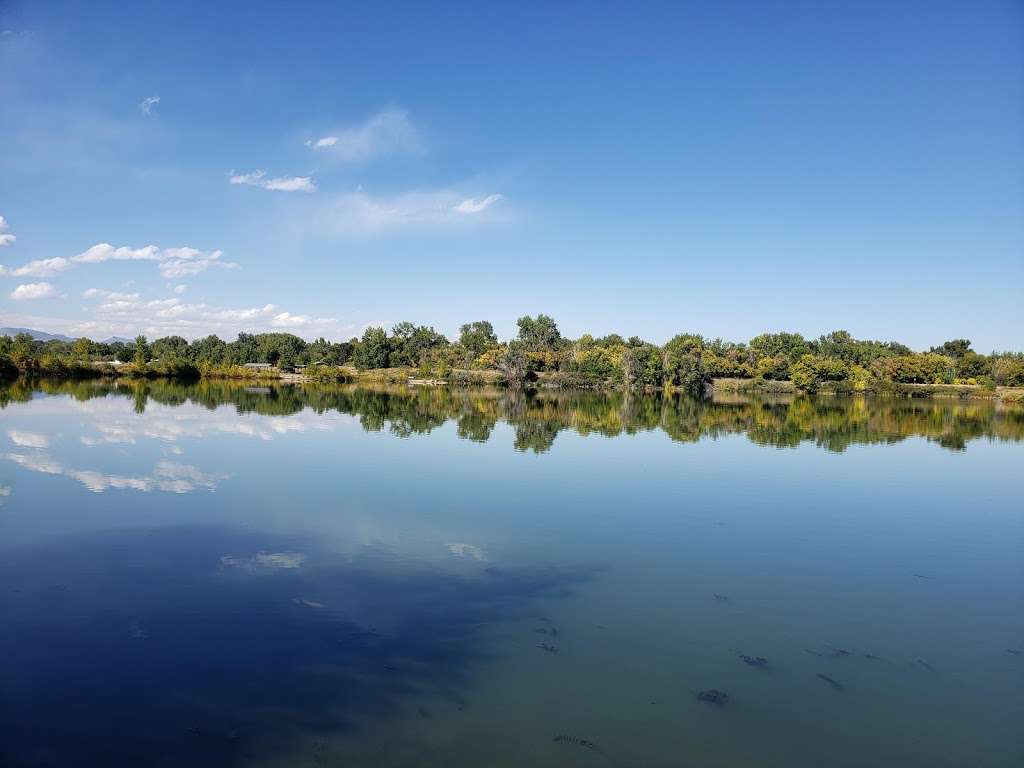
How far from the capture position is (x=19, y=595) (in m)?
8.40

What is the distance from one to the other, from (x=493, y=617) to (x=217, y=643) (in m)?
3.42

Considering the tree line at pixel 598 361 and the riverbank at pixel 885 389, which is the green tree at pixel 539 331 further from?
the riverbank at pixel 885 389

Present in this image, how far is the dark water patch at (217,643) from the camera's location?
18.4 ft

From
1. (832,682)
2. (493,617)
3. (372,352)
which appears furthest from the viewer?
(372,352)

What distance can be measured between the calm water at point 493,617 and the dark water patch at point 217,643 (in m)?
0.04

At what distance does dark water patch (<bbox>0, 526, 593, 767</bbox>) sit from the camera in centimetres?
559

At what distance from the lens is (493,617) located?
Result: 8.25m

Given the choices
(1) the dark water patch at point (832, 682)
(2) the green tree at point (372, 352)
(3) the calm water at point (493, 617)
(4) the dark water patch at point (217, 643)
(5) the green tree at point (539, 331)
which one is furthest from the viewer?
(5) the green tree at point (539, 331)

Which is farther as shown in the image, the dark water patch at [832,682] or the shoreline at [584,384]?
the shoreline at [584,384]

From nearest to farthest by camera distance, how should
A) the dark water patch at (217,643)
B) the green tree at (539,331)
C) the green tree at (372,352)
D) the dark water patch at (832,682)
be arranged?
the dark water patch at (217,643), the dark water patch at (832,682), the green tree at (372,352), the green tree at (539,331)

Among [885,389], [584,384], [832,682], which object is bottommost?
[832,682]

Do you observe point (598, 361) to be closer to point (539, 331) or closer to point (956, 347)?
point (539, 331)

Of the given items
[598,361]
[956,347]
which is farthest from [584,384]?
[956,347]

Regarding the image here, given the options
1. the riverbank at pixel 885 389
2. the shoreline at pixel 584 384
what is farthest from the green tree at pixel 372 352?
the riverbank at pixel 885 389
